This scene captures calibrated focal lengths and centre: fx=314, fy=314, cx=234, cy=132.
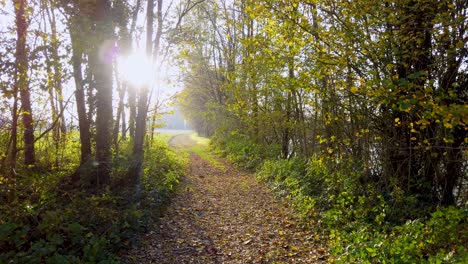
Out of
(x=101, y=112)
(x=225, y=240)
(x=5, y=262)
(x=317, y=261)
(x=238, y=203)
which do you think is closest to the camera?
(x=5, y=262)

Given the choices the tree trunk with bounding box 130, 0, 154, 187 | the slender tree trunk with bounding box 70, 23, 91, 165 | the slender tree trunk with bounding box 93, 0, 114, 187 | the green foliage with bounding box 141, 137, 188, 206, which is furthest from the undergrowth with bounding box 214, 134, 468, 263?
the slender tree trunk with bounding box 70, 23, 91, 165

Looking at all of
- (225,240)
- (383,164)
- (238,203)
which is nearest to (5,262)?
(225,240)

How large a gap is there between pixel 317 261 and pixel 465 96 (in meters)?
4.43

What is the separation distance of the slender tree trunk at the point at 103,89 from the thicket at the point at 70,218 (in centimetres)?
32

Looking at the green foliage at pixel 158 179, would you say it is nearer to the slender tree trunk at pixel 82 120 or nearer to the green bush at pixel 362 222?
the slender tree trunk at pixel 82 120

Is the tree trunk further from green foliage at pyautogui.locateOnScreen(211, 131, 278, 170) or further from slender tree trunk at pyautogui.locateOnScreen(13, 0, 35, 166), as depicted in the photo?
green foliage at pyautogui.locateOnScreen(211, 131, 278, 170)

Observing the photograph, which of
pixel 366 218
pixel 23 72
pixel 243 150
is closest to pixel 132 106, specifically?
pixel 243 150

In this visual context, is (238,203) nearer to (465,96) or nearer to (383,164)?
(383,164)

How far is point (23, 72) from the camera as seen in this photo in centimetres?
635

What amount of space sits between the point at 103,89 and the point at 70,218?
398 cm

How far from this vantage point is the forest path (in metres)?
6.11

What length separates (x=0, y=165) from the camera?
7.25 m

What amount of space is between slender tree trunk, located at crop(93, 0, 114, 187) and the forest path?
2219 millimetres

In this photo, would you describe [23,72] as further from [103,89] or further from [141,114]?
[141,114]
